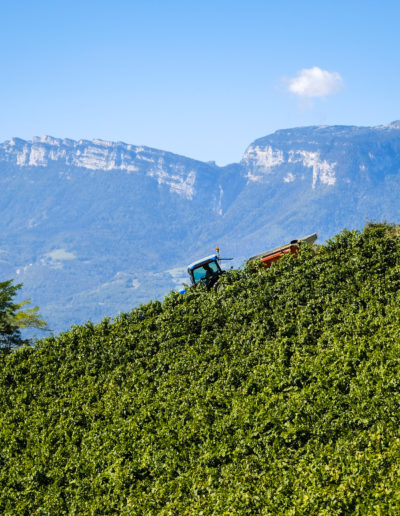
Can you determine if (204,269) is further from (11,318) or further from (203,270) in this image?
(11,318)

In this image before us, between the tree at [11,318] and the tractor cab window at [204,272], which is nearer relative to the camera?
the tractor cab window at [204,272]

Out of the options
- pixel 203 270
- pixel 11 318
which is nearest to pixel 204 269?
pixel 203 270

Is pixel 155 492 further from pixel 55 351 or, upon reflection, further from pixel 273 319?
pixel 55 351

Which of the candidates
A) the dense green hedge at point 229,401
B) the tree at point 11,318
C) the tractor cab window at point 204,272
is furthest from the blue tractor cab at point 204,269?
the tree at point 11,318

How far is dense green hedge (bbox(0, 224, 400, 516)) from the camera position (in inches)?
475

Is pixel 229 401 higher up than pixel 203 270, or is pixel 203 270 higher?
pixel 203 270

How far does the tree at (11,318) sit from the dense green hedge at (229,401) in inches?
458

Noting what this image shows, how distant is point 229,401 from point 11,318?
24297 mm

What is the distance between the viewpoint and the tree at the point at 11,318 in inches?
1330

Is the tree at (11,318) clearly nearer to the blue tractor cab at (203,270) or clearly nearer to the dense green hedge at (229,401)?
the blue tractor cab at (203,270)

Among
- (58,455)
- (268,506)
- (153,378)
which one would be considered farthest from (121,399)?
(268,506)

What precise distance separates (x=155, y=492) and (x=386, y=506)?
5.70 metres

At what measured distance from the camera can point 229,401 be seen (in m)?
15.9

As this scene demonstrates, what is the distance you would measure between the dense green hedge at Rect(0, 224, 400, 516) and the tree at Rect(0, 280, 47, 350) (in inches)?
458
